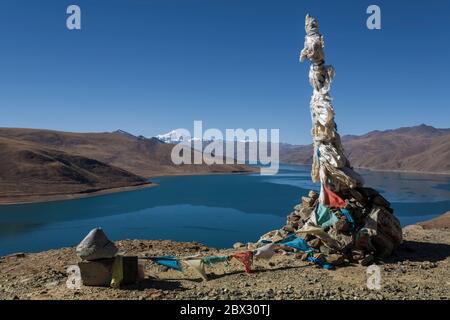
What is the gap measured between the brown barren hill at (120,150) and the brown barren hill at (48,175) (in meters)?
33.1

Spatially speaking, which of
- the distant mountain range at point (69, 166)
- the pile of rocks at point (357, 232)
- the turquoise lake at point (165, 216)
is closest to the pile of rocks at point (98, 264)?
the pile of rocks at point (357, 232)

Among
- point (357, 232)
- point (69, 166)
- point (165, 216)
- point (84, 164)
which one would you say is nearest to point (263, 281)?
point (357, 232)

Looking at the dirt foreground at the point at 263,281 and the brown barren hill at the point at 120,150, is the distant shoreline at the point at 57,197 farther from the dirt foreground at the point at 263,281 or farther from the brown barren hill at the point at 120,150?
the dirt foreground at the point at 263,281

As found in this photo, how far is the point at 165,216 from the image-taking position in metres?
57.1

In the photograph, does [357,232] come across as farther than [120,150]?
No

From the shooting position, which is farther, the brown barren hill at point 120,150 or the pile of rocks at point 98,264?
the brown barren hill at point 120,150

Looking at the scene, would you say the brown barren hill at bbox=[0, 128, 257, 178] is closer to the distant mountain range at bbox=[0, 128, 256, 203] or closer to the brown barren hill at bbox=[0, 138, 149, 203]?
the distant mountain range at bbox=[0, 128, 256, 203]

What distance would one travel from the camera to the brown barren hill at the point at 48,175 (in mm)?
77188

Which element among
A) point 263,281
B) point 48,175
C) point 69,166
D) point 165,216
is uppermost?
point 69,166

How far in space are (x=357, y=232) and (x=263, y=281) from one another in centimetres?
467

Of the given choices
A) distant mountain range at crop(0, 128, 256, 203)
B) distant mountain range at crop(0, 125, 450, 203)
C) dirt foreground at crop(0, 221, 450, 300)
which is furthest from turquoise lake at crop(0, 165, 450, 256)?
dirt foreground at crop(0, 221, 450, 300)

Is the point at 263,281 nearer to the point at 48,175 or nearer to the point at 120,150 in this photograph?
the point at 48,175
